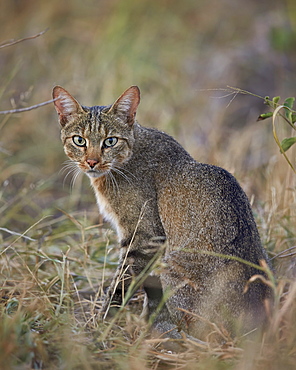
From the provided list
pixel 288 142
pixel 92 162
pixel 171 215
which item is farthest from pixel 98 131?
pixel 288 142

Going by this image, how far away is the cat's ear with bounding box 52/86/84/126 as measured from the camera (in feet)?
14.1

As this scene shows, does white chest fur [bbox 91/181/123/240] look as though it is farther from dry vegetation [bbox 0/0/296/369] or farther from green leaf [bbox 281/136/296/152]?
green leaf [bbox 281/136/296/152]

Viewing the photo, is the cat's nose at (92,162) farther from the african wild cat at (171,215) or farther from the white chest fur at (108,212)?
the white chest fur at (108,212)

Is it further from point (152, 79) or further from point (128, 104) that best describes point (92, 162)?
point (152, 79)

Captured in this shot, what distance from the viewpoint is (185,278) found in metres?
3.71

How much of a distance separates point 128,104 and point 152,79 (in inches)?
184

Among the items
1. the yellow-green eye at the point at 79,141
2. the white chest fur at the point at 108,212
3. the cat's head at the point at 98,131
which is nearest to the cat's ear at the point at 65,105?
the cat's head at the point at 98,131

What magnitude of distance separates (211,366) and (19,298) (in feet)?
4.89

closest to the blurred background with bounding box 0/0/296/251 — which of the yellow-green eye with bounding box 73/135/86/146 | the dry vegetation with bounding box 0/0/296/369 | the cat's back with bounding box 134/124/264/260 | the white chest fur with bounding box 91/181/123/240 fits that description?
the dry vegetation with bounding box 0/0/296/369

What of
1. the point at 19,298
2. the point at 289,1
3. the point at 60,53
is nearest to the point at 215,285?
the point at 19,298

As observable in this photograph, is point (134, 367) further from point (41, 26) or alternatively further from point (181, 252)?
point (41, 26)

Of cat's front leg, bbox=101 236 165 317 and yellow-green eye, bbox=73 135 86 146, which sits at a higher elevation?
yellow-green eye, bbox=73 135 86 146

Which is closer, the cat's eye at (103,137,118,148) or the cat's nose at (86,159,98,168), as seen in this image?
the cat's nose at (86,159,98,168)

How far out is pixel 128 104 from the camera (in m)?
4.32
